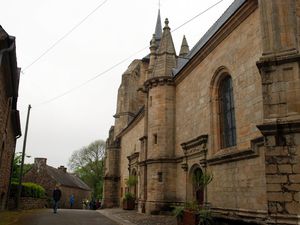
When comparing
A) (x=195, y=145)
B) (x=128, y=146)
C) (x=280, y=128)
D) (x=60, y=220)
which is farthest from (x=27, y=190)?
(x=280, y=128)

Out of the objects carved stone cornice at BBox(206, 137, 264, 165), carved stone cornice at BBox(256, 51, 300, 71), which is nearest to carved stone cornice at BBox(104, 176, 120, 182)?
carved stone cornice at BBox(206, 137, 264, 165)

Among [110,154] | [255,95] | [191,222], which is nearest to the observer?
[191,222]

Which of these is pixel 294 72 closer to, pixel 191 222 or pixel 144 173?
pixel 191 222

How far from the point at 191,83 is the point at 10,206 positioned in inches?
509

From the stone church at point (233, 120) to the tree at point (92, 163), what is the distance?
28827 mm

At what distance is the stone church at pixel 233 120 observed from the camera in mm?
7387

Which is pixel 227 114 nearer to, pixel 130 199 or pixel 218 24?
pixel 218 24

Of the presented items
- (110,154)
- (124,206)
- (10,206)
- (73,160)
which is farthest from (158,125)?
(73,160)

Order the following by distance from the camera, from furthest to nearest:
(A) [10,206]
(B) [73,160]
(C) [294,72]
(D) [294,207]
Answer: (B) [73,160] < (A) [10,206] < (C) [294,72] < (D) [294,207]

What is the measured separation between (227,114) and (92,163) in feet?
142

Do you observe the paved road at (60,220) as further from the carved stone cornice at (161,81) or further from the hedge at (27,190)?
the carved stone cornice at (161,81)

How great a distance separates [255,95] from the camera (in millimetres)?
10727

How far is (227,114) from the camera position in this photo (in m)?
13.2

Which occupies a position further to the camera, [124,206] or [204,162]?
[124,206]
